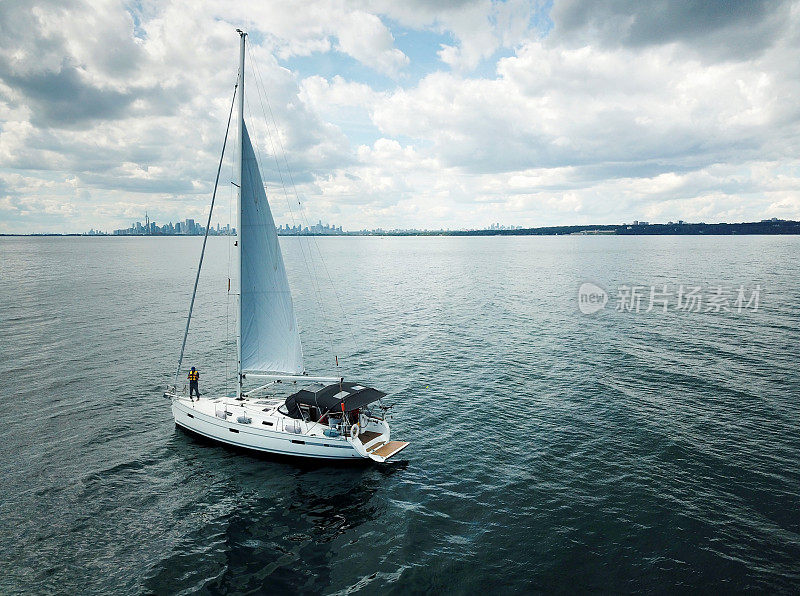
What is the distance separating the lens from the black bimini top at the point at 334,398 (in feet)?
93.6

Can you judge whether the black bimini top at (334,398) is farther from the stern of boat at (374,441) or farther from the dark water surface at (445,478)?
the dark water surface at (445,478)

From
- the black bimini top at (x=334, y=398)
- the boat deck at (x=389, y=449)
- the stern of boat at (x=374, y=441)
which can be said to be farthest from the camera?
the black bimini top at (x=334, y=398)

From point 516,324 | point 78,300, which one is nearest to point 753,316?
point 516,324

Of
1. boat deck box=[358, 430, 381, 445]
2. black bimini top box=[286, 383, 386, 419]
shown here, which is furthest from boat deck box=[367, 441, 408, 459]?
black bimini top box=[286, 383, 386, 419]

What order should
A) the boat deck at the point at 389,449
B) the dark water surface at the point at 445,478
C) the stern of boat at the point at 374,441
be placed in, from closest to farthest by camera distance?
the dark water surface at the point at 445,478 < the stern of boat at the point at 374,441 < the boat deck at the point at 389,449

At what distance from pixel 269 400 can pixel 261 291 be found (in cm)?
836

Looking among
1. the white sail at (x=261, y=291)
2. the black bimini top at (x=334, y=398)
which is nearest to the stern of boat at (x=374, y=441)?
the black bimini top at (x=334, y=398)

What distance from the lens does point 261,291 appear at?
31609mm

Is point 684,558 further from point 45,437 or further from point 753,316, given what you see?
point 753,316

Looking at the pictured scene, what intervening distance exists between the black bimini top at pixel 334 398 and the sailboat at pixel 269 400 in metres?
0.06

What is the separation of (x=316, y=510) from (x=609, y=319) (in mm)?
57910

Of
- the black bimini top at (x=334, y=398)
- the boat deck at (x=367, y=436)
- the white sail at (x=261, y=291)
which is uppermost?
the white sail at (x=261, y=291)

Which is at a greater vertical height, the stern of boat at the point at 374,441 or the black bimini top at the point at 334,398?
the black bimini top at the point at 334,398

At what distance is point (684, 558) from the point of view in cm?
2031
